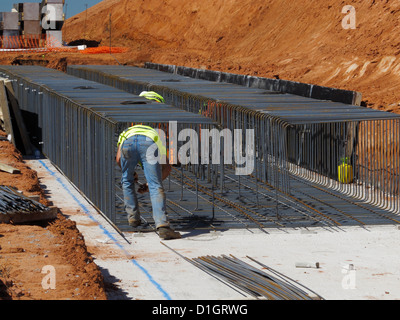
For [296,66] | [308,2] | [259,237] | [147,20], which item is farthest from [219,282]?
[147,20]

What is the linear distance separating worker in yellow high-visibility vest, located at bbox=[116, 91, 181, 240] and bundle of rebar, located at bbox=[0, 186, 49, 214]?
150 centimetres

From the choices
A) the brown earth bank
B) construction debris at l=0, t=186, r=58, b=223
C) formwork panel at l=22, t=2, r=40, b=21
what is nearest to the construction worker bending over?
the brown earth bank

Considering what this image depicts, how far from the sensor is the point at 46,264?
31.8 ft

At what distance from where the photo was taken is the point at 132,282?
1074cm

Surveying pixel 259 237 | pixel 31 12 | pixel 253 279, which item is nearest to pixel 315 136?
pixel 259 237

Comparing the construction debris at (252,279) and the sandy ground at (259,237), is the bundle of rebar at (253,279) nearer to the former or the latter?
the construction debris at (252,279)

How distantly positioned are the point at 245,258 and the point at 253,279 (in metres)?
1.34

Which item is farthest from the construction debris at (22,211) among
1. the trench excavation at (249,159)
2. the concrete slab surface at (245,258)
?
the trench excavation at (249,159)

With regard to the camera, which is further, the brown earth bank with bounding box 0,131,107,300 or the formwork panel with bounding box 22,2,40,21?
the formwork panel with bounding box 22,2,40,21

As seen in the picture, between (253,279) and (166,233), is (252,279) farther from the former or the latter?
(166,233)

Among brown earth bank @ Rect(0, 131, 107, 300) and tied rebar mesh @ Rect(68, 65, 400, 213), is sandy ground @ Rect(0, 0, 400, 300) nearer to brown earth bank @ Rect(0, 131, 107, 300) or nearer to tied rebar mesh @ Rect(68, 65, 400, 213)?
brown earth bank @ Rect(0, 131, 107, 300)

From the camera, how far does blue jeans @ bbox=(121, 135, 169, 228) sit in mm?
13188
